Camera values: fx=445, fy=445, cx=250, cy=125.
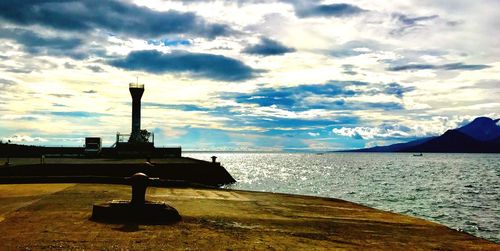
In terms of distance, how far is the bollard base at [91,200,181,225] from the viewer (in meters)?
11.1

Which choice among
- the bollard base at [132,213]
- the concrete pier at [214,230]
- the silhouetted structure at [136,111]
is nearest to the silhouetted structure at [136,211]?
the bollard base at [132,213]

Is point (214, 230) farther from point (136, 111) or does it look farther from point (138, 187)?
point (136, 111)

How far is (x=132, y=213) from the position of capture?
37.2ft

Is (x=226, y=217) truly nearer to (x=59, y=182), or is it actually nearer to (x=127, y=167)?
(x=59, y=182)

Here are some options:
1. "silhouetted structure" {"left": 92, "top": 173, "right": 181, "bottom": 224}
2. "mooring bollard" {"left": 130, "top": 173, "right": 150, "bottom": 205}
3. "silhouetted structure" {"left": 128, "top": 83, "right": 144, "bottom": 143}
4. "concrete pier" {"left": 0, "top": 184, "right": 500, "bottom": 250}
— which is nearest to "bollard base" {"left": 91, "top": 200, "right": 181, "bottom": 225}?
"silhouetted structure" {"left": 92, "top": 173, "right": 181, "bottom": 224}

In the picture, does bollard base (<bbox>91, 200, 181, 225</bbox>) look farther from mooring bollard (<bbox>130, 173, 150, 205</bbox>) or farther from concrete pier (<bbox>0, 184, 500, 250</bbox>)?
concrete pier (<bbox>0, 184, 500, 250</bbox>)

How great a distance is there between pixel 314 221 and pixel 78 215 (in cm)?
696

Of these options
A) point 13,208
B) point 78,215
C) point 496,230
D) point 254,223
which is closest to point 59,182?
point 13,208

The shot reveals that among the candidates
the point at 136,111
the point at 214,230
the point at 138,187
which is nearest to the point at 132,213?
A: the point at 138,187

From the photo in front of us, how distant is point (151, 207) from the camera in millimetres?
11523

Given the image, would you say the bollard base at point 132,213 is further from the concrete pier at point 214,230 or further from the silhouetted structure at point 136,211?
the concrete pier at point 214,230

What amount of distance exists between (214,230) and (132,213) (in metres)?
2.22

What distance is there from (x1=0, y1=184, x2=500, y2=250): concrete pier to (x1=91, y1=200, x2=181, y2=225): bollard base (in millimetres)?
353

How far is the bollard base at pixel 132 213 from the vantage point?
11.1 metres
